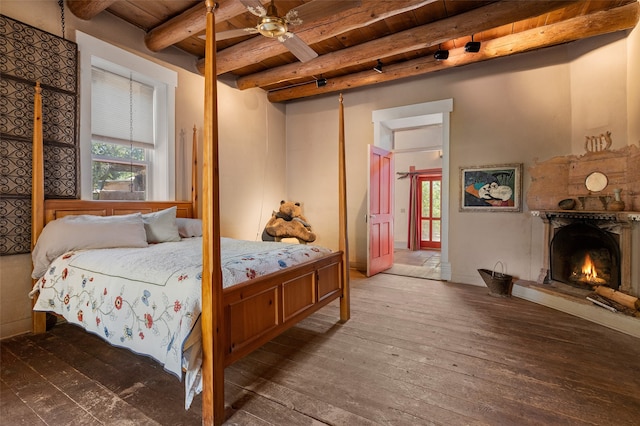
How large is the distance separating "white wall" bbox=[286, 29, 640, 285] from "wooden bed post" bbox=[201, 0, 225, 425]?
3741mm

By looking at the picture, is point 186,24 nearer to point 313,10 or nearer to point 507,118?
point 313,10

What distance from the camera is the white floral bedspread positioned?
62.0 inches

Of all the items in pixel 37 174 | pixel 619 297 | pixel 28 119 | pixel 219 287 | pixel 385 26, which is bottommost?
pixel 619 297

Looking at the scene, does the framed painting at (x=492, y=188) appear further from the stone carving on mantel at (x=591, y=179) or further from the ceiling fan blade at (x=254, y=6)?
the ceiling fan blade at (x=254, y=6)

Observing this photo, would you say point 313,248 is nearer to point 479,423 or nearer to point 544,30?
point 479,423

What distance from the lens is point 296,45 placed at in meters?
2.62

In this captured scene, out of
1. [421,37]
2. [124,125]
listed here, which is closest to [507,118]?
[421,37]

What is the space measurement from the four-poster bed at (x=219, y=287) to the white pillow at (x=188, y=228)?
23.5 inches

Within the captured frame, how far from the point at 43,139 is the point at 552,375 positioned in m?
4.40

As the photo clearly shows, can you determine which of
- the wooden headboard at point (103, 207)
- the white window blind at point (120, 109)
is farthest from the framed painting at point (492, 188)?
the white window blind at point (120, 109)

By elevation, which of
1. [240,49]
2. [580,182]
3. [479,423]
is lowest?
[479,423]

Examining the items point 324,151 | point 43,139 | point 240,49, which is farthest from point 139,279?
point 324,151

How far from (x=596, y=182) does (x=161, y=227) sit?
4.78 meters

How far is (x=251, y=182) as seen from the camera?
16.4ft
